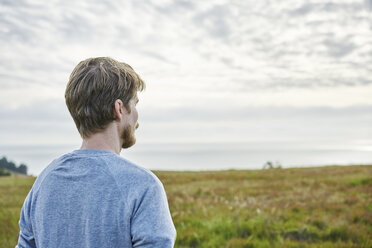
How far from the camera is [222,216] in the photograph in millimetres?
7895

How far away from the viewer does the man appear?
1568mm

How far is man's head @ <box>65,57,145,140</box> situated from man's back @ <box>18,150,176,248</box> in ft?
0.59

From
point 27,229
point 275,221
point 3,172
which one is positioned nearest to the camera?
point 27,229

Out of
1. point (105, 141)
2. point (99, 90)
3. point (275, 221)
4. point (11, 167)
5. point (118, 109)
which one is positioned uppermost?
point (99, 90)

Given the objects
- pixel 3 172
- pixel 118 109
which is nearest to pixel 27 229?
pixel 118 109

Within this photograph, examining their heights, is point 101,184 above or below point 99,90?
below

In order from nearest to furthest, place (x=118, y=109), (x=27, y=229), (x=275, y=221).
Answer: (x=118, y=109)
(x=27, y=229)
(x=275, y=221)

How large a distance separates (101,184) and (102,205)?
11 centimetres

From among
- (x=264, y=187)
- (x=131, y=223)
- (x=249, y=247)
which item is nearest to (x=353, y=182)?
(x=264, y=187)

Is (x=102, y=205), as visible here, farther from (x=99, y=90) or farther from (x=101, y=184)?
(x=99, y=90)

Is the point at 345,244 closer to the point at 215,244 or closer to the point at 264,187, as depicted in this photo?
the point at 215,244

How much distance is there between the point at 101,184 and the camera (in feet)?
5.28

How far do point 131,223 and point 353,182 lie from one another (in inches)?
539

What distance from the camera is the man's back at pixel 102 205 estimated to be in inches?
61.2
